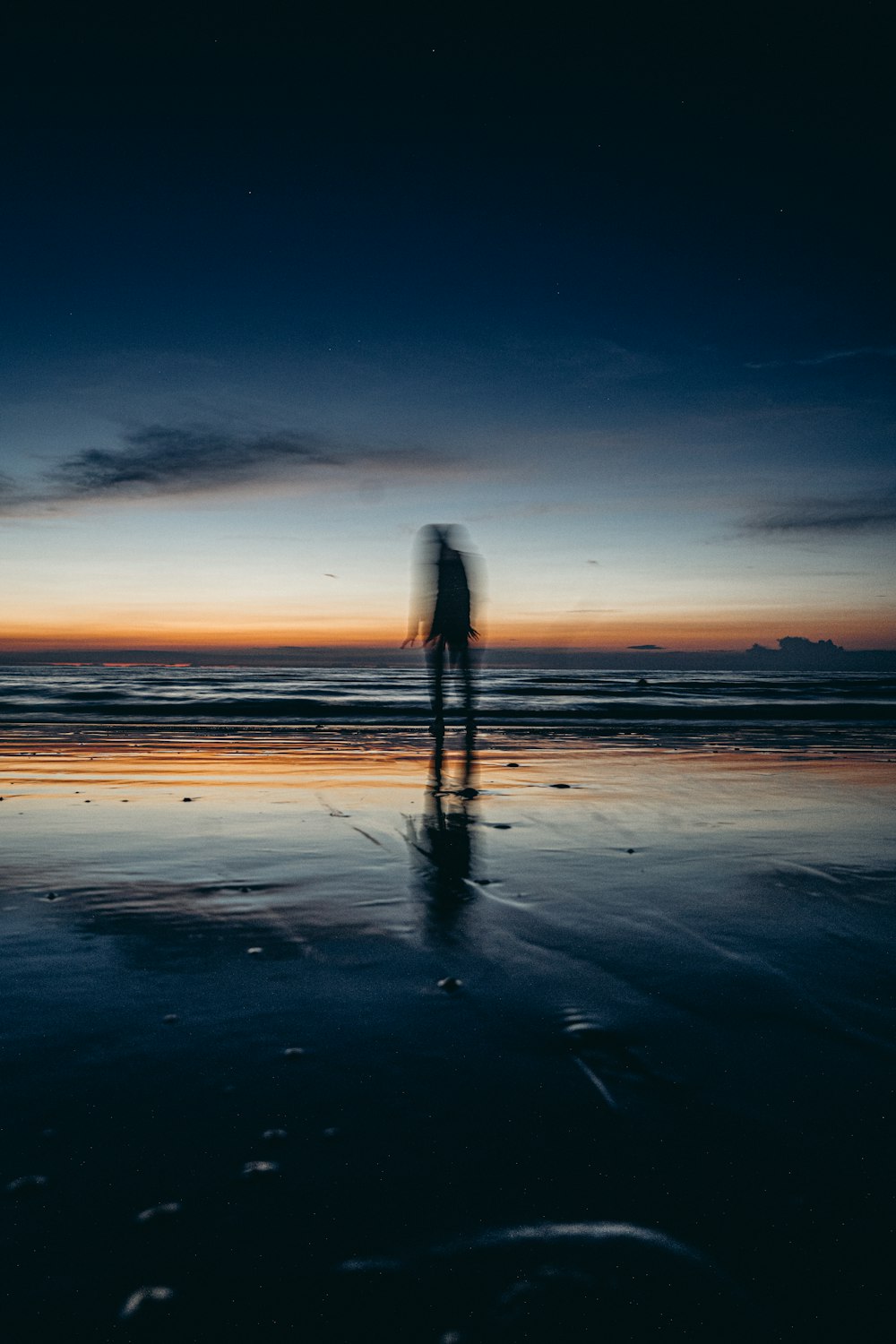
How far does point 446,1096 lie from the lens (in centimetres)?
182

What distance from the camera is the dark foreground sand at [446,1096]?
1.28 metres

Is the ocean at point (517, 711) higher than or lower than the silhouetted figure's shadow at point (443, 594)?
lower

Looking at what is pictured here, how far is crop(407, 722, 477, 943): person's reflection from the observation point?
3219 mm

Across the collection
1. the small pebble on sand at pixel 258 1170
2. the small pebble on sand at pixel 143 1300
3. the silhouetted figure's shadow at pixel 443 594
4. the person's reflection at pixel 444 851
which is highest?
the silhouetted figure's shadow at pixel 443 594

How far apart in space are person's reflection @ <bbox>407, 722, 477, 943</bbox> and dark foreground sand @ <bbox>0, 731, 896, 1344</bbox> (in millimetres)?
33

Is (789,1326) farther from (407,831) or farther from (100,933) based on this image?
(407,831)

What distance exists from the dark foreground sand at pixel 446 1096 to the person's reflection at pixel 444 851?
3 cm

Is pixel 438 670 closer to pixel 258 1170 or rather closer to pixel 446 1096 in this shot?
pixel 446 1096

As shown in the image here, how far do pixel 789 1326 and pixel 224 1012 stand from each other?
155 cm

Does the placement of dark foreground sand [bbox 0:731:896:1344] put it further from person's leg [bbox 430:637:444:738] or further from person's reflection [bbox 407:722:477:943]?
person's leg [bbox 430:637:444:738]

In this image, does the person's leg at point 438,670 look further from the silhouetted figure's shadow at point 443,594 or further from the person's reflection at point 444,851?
the person's reflection at point 444,851

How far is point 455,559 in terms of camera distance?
10773mm

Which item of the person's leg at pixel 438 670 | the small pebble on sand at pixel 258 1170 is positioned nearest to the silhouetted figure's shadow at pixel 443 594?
the person's leg at pixel 438 670

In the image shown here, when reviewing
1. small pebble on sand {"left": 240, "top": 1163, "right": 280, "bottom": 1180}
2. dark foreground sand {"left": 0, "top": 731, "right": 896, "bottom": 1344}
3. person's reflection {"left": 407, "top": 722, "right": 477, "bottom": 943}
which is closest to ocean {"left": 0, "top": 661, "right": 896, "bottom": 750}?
person's reflection {"left": 407, "top": 722, "right": 477, "bottom": 943}
